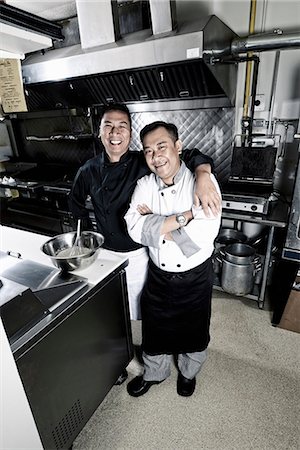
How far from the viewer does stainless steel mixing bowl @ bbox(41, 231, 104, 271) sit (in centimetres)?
124

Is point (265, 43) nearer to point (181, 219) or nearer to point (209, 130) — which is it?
point (209, 130)

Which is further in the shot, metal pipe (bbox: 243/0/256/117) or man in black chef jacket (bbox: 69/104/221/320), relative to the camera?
metal pipe (bbox: 243/0/256/117)

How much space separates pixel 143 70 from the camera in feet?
7.54

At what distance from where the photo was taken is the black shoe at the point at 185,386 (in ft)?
5.67

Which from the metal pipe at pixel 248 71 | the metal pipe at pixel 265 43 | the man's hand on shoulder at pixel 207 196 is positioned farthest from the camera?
the metal pipe at pixel 248 71

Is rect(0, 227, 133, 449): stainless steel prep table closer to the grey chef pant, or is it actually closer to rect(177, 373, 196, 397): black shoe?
the grey chef pant

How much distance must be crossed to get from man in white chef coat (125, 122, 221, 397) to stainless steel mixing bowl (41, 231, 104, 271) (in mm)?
214

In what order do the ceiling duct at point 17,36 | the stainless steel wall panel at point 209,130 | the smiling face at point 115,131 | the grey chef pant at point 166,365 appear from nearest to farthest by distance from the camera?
the ceiling duct at point 17,36
the smiling face at point 115,131
the grey chef pant at point 166,365
the stainless steel wall panel at point 209,130

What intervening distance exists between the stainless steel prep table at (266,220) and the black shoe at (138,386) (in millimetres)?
1239

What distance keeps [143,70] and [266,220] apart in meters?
1.65

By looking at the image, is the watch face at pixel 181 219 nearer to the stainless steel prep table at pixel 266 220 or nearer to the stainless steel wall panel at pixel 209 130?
the stainless steel prep table at pixel 266 220

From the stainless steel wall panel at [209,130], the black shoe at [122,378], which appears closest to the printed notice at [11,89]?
the black shoe at [122,378]

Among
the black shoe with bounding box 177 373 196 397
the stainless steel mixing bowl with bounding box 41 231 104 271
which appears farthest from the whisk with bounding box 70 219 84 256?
the black shoe with bounding box 177 373 196 397

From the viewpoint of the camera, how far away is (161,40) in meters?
2.04
